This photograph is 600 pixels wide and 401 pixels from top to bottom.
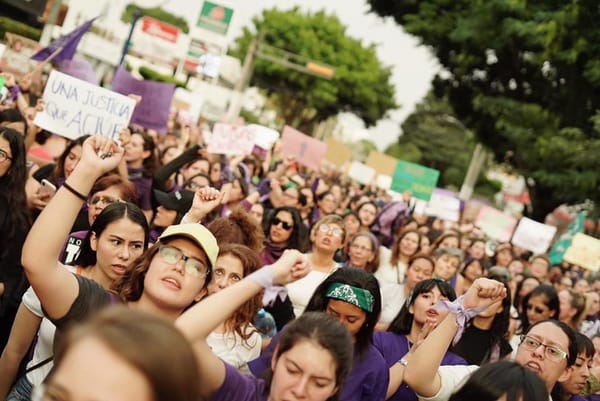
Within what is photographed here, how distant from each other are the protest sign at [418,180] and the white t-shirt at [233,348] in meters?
13.3

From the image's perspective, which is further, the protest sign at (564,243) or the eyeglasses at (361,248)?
the protest sign at (564,243)

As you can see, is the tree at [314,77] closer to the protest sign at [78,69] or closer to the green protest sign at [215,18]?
the green protest sign at [215,18]

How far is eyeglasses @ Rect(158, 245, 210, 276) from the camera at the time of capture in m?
2.94

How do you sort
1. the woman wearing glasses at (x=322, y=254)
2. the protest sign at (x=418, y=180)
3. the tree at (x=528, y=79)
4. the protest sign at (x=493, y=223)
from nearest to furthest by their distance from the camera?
the woman wearing glasses at (x=322, y=254) < the protest sign at (x=418, y=180) < the tree at (x=528, y=79) < the protest sign at (x=493, y=223)

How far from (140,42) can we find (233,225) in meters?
29.2

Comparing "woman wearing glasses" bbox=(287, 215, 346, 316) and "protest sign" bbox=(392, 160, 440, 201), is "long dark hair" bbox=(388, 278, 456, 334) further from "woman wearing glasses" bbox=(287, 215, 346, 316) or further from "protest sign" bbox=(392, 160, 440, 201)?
"protest sign" bbox=(392, 160, 440, 201)

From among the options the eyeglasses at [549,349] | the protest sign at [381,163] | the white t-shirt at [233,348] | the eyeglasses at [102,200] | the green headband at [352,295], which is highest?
the protest sign at [381,163]

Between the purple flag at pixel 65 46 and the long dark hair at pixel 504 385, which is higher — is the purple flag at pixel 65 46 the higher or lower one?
the higher one

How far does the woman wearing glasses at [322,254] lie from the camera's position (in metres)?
5.32

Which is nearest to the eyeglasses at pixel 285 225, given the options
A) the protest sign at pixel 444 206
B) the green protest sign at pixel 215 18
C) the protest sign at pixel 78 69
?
the protest sign at pixel 78 69

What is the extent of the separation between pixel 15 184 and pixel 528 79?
63.2 ft

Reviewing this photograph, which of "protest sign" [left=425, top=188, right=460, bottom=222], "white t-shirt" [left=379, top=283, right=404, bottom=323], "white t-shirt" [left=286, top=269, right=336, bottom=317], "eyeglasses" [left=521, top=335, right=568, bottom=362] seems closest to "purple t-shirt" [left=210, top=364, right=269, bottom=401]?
"eyeglasses" [left=521, top=335, right=568, bottom=362]

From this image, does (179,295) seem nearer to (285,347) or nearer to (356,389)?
(285,347)

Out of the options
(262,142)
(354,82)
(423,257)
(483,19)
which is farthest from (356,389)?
A: (354,82)
